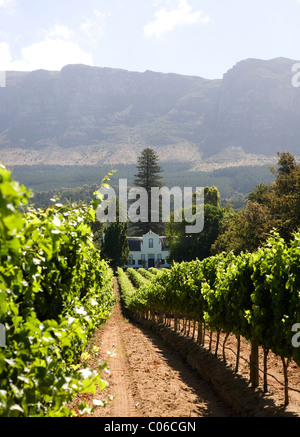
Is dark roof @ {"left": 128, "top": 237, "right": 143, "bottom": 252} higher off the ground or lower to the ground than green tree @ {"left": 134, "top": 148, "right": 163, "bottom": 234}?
lower

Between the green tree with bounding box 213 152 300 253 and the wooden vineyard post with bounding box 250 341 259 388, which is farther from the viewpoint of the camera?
the green tree with bounding box 213 152 300 253

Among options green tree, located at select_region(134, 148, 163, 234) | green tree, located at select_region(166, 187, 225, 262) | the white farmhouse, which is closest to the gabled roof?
the white farmhouse

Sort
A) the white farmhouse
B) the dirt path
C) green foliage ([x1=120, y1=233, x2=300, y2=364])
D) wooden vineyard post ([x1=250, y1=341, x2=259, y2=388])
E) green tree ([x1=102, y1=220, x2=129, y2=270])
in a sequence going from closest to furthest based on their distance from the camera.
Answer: green foliage ([x1=120, y1=233, x2=300, y2=364])
the dirt path
wooden vineyard post ([x1=250, y1=341, x2=259, y2=388])
green tree ([x1=102, y1=220, x2=129, y2=270])
the white farmhouse

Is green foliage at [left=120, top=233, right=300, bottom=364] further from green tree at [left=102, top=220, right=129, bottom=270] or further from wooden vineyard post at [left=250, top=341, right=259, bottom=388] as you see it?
green tree at [left=102, top=220, right=129, bottom=270]

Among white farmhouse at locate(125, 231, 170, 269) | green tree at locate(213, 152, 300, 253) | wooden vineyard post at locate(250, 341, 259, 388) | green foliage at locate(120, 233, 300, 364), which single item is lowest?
white farmhouse at locate(125, 231, 170, 269)

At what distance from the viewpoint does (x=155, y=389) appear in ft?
33.7

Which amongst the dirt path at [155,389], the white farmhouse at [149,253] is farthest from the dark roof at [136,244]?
the dirt path at [155,389]

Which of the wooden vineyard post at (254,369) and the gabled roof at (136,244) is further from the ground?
the wooden vineyard post at (254,369)

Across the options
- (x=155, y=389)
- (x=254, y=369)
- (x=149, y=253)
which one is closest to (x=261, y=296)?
(x=254, y=369)

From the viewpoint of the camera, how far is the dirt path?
8.62 m

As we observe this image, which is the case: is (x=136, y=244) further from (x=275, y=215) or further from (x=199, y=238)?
(x=275, y=215)

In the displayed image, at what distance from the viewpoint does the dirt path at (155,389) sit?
862 cm

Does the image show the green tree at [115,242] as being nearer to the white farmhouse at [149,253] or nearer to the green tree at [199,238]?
the green tree at [199,238]

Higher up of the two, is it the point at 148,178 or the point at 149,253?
the point at 148,178
